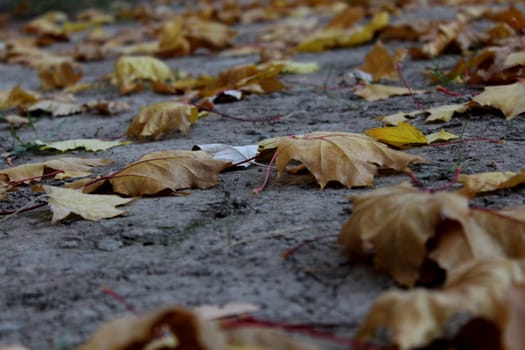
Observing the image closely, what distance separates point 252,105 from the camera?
2.47 metres

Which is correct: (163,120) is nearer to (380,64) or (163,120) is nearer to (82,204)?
(82,204)

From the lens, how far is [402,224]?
100cm

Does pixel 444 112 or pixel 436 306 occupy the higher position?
pixel 436 306

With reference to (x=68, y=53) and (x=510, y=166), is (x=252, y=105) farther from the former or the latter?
(x=68, y=53)

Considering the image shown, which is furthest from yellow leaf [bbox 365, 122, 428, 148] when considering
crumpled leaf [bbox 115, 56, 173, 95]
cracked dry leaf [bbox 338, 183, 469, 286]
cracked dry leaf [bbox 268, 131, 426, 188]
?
crumpled leaf [bbox 115, 56, 173, 95]

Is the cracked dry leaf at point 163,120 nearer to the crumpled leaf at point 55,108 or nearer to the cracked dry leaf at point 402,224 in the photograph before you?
the crumpled leaf at point 55,108

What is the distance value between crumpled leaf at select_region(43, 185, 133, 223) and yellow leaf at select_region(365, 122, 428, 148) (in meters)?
0.56

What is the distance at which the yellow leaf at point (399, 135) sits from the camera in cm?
163

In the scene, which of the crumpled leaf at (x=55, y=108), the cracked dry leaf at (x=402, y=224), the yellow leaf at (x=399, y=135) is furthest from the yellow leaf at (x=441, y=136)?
the crumpled leaf at (x=55, y=108)

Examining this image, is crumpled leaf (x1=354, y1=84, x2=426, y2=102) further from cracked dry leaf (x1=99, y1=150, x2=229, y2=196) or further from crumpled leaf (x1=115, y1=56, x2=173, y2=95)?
crumpled leaf (x1=115, y1=56, x2=173, y2=95)

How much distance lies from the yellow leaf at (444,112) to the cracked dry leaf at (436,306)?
1.15 m

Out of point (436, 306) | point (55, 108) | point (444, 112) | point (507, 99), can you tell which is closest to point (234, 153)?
point (444, 112)

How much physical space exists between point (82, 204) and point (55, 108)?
1384 mm

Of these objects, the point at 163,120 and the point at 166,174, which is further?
the point at 163,120
